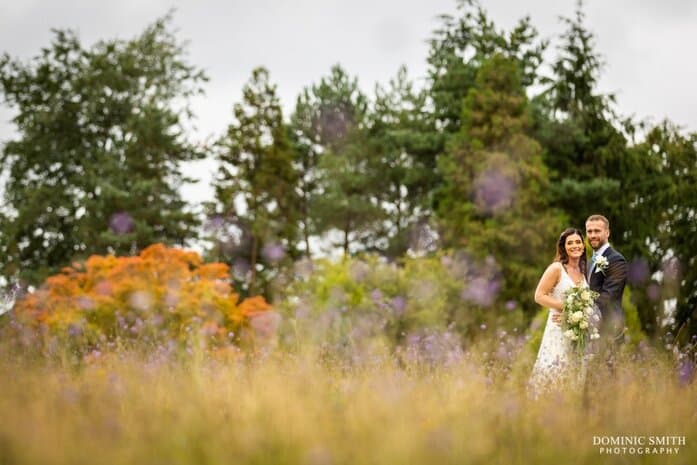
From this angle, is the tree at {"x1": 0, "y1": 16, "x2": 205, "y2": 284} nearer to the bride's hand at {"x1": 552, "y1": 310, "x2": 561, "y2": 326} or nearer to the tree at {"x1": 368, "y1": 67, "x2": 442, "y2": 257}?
the tree at {"x1": 368, "y1": 67, "x2": 442, "y2": 257}

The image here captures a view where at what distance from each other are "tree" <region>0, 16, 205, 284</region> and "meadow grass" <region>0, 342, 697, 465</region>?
56.8ft

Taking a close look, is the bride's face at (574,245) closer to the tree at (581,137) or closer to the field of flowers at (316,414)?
the field of flowers at (316,414)

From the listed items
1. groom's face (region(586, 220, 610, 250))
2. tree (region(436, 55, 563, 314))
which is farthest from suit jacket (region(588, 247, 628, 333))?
tree (region(436, 55, 563, 314))

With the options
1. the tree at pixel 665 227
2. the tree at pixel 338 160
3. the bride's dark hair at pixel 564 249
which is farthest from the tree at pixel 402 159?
the bride's dark hair at pixel 564 249

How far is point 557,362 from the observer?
16.3 feet

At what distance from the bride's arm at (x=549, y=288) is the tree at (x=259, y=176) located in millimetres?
16795

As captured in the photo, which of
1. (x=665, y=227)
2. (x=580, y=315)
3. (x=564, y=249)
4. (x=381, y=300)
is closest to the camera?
(x=580, y=315)

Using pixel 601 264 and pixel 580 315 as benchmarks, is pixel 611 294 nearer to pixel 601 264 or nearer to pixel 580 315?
pixel 601 264

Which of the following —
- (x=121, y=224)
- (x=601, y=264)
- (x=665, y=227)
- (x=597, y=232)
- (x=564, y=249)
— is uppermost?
(x=121, y=224)

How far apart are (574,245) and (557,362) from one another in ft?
3.67

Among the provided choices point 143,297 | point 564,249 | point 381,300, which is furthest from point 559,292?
point 143,297

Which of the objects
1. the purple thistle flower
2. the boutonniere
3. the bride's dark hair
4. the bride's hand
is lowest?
the bride's hand

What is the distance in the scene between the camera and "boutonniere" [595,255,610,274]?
529 cm

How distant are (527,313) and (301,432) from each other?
13.8 m
